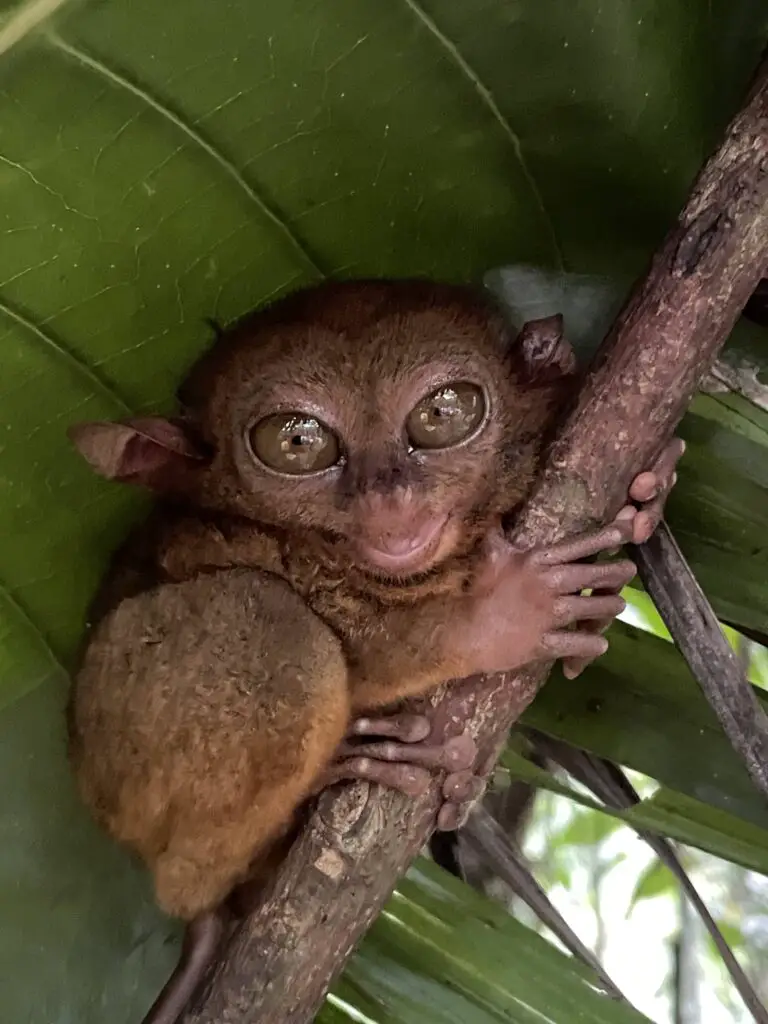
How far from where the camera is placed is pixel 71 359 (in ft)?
5.78

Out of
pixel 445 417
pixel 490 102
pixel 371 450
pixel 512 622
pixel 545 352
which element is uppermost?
pixel 490 102

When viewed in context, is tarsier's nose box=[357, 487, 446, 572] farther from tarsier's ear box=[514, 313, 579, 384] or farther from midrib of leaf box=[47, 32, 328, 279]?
midrib of leaf box=[47, 32, 328, 279]

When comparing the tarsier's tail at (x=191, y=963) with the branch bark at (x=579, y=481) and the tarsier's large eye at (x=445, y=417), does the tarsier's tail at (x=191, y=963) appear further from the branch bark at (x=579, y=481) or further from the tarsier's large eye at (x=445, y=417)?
the tarsier's large eye at (x=445, y=417)

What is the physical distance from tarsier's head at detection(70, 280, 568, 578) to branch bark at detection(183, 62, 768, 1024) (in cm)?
20

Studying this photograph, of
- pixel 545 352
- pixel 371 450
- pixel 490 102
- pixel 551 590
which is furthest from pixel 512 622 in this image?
pixel 490 102

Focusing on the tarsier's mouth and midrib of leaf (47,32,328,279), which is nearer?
midrib of leaf (47,32,328,279)

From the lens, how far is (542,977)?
1702 millimetres

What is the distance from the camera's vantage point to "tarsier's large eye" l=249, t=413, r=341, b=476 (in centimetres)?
167

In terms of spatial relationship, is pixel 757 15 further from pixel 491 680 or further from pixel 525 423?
pixel 491 680

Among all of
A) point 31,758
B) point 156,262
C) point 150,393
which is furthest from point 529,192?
point 31,758

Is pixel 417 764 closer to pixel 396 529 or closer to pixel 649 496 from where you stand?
pixel 396 529

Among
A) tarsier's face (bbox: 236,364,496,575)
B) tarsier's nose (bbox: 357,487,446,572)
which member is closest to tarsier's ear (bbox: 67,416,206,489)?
tarsier's face (bbox: 236,364,496,575)

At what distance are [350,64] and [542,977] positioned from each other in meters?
1.46

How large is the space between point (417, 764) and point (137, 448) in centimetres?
66
